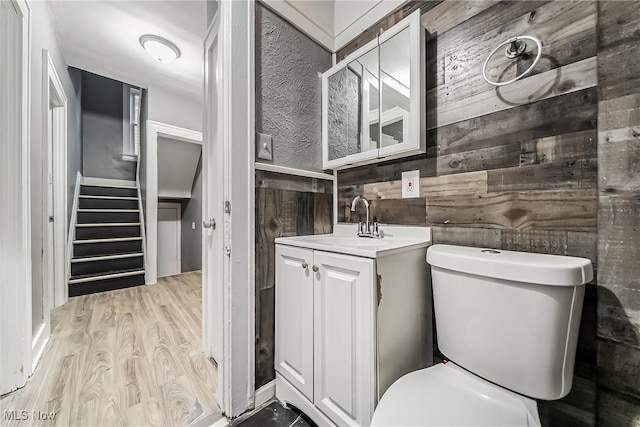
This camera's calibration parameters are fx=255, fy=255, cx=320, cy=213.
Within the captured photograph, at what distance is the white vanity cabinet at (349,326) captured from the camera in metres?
0.87

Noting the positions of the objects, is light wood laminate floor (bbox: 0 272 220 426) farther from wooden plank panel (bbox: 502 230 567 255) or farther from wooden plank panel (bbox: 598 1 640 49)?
wooden plank panel (bbox: 598 1 640 49)

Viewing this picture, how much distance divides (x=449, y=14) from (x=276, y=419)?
198cm

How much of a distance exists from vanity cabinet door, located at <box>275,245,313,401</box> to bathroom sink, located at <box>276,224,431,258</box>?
66 mm

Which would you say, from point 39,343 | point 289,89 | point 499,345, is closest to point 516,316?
point 499,345

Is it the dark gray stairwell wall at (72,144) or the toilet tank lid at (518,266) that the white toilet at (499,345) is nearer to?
the toilet tank lid at (518,266)

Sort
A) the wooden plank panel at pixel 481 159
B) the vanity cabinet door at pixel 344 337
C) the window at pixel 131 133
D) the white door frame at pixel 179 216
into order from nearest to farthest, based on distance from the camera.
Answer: the vanity cabinet door at pixel 344 337
the wooden plank panel at pixel 481 159
the white door frame at pixel 179 216
the window at pixel 131 133

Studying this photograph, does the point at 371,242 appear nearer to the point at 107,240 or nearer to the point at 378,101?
the point at 378,101

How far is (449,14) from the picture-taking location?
45.3 inches

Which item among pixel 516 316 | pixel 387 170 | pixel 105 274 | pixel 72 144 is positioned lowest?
pixel 105 274

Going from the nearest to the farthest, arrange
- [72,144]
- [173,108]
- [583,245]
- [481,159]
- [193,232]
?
1. [583,245]
2. [481,159]
3. [72,144]
4. [173,108]
5. [193,232]

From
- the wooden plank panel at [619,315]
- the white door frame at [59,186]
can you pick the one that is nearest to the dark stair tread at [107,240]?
the white door frame at [59,186]

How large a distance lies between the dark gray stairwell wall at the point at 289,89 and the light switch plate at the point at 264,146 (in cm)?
3

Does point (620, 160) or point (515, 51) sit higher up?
point (515, 51)

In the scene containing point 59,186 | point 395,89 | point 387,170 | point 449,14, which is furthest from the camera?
point 59,186
